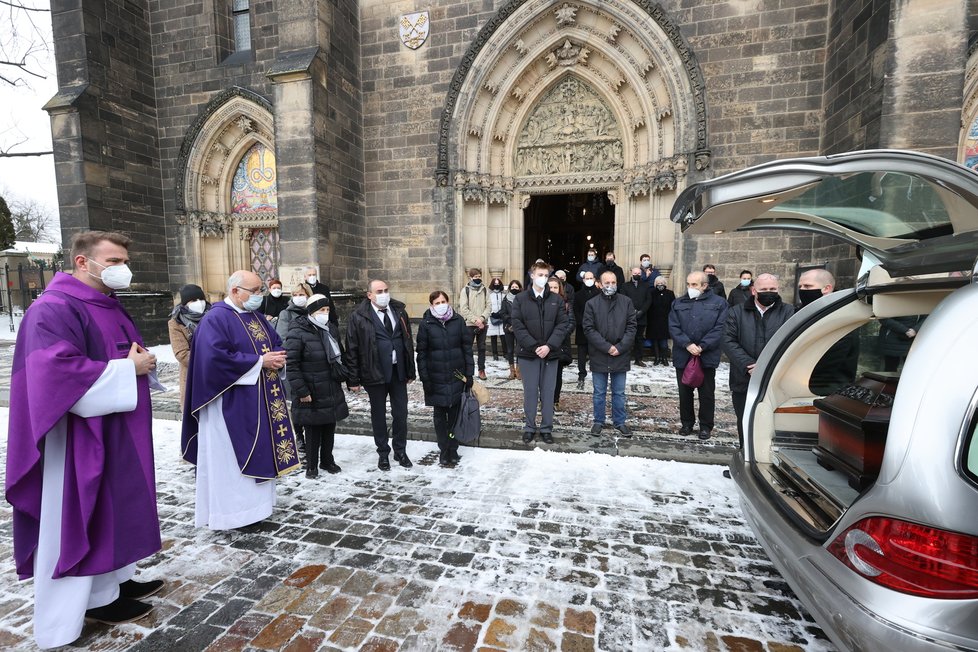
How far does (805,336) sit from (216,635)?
365 centimetres

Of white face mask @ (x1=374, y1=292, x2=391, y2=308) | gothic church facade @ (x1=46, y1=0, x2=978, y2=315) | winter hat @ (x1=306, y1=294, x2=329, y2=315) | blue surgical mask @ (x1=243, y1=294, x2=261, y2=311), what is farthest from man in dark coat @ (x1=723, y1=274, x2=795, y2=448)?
blue surgical mask @ (x1=243, y1=294, x2=261, y2=311)

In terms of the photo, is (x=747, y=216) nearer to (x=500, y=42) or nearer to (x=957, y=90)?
(x=957, y=90)

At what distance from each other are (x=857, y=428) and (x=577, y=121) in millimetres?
9591

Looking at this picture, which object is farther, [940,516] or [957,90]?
[957,90]

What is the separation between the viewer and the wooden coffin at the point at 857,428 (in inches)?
79.5

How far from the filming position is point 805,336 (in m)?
2.81

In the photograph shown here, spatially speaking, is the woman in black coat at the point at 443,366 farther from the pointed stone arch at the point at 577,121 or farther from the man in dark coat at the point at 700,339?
the pointed stone arch at the point at 577,121

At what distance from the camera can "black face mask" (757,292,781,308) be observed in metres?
4.43

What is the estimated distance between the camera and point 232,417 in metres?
3.23

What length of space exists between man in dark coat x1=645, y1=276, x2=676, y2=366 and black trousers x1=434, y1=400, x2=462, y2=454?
5294 mm

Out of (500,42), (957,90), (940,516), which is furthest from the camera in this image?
(500,42)

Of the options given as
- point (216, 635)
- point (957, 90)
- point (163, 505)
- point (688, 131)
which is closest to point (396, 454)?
point (163, 505)

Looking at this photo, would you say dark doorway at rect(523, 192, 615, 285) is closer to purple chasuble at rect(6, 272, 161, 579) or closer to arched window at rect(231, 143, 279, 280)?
arched window at rect(231, 143, 279, 280)

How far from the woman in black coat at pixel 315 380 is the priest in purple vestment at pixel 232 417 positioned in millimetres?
652
